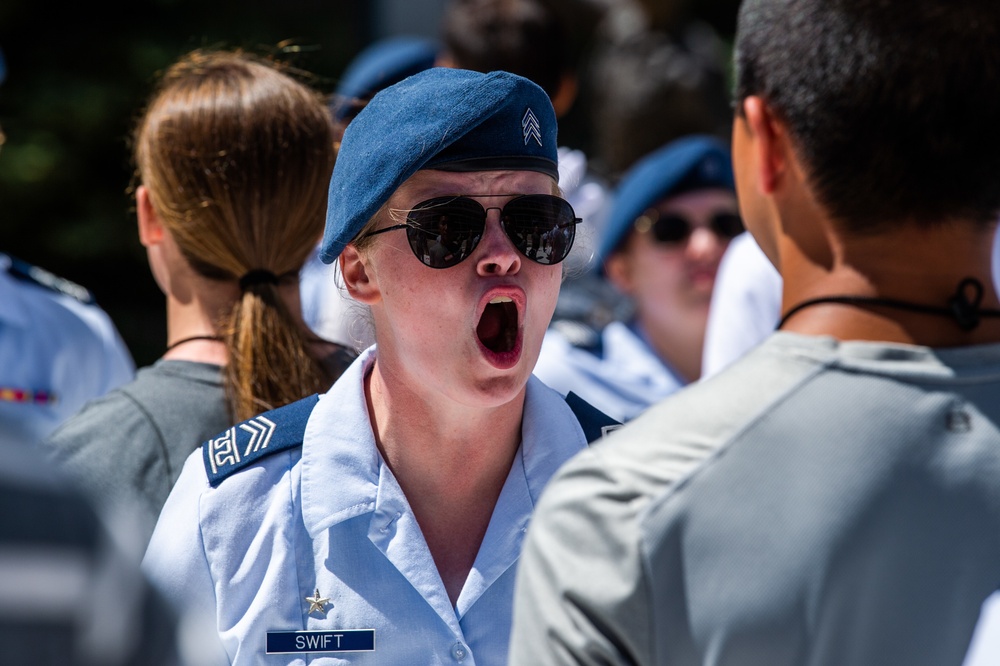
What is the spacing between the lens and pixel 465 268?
2.41m

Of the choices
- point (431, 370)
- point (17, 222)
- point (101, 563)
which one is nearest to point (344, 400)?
point (431, 370)

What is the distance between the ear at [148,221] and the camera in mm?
3076

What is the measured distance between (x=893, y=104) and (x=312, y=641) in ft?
4.47

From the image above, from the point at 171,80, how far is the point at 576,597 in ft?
7.04

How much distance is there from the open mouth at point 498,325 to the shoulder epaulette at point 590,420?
0.23 metres

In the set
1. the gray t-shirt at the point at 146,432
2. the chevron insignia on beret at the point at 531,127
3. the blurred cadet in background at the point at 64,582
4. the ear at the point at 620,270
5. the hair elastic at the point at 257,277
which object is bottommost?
the ear at the point at 620,270

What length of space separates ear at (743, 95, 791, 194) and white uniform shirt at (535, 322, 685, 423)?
2.42 m

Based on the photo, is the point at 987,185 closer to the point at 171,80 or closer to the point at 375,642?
the point at 375,642

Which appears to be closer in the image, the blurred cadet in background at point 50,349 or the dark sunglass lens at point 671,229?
the blurred cadet in background at point 50,349

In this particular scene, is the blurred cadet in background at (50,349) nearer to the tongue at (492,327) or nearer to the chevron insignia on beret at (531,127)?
the tongue at (492,327)

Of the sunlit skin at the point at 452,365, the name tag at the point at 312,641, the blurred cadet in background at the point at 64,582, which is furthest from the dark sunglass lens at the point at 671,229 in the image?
the blurred cadet in background at the point at 64,582

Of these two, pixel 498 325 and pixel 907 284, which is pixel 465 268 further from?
pixel 907 284

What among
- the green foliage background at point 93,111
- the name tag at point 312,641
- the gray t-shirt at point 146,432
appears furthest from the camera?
the green foliage background at point 93,111

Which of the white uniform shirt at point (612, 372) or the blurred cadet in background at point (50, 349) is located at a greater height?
the blurred cadet in background at point (50, 349)
